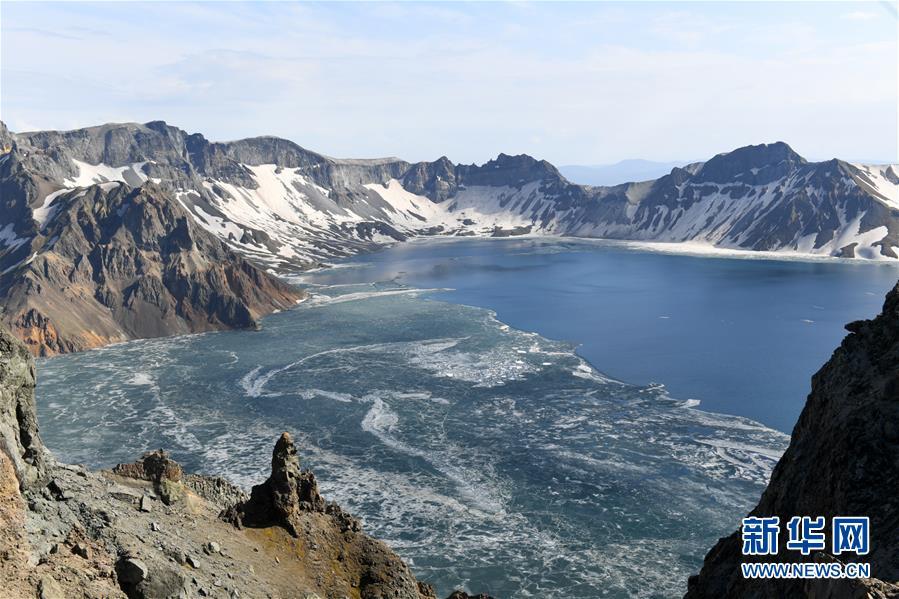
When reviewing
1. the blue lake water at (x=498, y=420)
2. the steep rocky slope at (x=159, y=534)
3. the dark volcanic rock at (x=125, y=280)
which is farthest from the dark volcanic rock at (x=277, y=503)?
the dark volcanic rock at (x=125, y=280)

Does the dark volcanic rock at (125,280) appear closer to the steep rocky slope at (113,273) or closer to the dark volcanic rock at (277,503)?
the steep rocky slope at (113,273)

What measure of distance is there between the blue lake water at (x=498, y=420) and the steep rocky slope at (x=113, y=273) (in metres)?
8.72

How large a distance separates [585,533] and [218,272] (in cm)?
12544

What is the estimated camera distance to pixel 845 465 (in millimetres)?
27297

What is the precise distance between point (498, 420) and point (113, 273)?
104443mm

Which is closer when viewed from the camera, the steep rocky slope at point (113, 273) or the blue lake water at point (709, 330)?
the blue lake water at point (709, 330)

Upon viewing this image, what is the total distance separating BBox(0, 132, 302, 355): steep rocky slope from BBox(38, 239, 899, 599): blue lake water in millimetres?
8723

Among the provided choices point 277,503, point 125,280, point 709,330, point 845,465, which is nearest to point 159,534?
point 277,503

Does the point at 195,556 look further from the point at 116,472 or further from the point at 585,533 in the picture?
the point at 585,533

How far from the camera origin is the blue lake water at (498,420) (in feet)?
186

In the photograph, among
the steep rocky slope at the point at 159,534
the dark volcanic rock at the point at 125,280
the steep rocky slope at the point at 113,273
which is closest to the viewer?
the steep rocky slope at the point at 159,534

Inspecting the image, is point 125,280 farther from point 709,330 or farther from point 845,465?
point 845,465

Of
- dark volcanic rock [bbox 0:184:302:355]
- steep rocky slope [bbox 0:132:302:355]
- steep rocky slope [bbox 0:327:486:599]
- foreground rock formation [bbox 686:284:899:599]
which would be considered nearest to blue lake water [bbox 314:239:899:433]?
dark volcanic rock [bbox 0:184:302:355]

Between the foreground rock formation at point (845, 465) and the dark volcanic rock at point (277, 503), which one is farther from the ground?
the foreground rock formation at point (845, 465)
